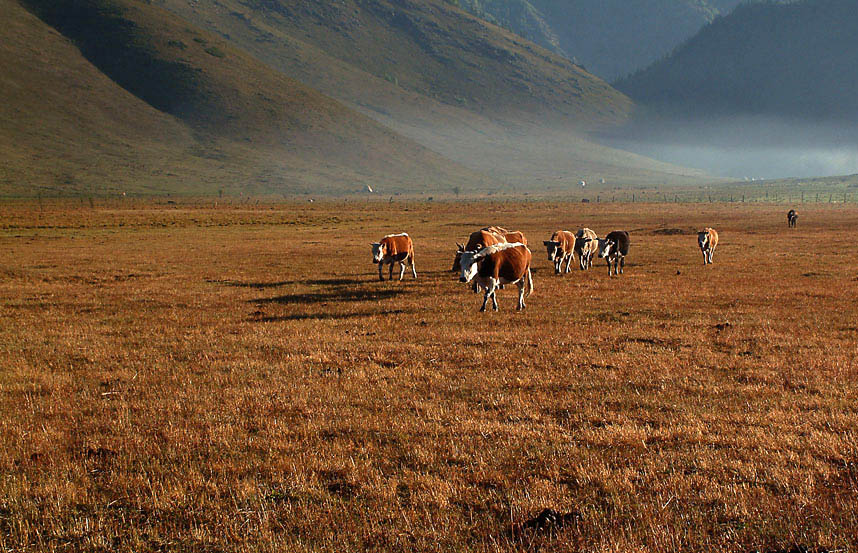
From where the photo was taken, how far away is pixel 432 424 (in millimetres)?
7789

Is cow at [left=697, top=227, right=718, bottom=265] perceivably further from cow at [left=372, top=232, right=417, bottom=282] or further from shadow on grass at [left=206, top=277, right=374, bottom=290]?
shadow on grass at [left=206, top=277, right=374, bottom=290]

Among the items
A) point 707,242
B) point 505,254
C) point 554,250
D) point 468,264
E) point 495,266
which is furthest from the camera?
point 707,242

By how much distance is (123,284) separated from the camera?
22.6 m

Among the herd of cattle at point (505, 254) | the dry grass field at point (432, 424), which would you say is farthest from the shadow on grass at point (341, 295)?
the herd of cattle at point (505, 254)

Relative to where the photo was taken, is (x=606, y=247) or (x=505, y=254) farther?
(x=606, y=247)

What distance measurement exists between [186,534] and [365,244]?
35.3m

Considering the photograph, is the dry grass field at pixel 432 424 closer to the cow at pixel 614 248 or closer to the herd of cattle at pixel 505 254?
the herd of cattle at pixel 505 254

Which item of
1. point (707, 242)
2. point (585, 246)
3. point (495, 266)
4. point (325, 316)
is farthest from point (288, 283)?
point (707, 242)

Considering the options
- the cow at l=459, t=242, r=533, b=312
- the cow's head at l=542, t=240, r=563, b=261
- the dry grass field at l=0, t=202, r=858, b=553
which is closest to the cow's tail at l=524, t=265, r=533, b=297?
the cow at l=459, t=242, r=533, b=312

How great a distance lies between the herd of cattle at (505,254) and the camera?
16248 mm

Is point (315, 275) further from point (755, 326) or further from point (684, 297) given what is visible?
point (755, 326)

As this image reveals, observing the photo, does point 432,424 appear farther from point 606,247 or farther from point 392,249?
point 606,247

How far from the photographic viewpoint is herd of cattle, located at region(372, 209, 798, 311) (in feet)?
53.3

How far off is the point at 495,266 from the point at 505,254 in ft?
1.84
